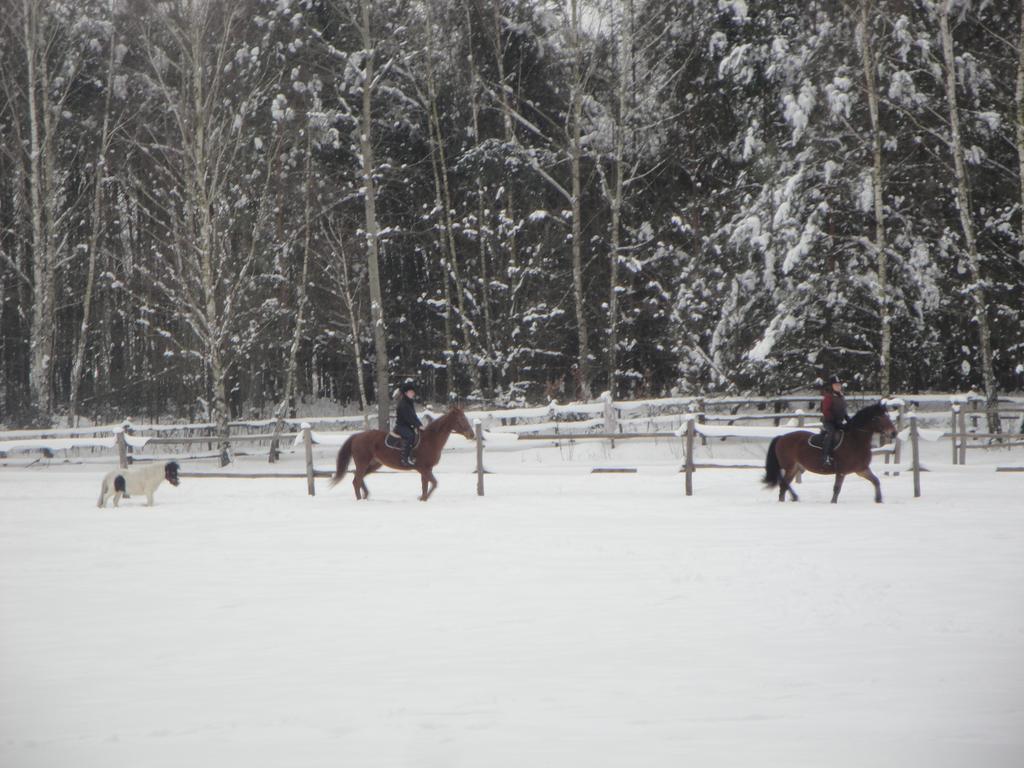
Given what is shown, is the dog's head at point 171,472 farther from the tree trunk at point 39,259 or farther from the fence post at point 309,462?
the tree trunk at point 39,259

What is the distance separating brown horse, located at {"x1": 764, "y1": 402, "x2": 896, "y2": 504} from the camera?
1420cm

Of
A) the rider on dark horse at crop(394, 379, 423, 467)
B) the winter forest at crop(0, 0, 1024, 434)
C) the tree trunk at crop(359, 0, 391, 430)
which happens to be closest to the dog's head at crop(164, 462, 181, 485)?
the rider on dark horse at crop(394, 379, 423, 467)

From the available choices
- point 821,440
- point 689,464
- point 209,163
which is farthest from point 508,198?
point 821,440

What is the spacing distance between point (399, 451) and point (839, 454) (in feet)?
20.3

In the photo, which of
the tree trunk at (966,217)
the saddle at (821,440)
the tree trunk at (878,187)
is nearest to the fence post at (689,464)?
the saddle at (821,440)

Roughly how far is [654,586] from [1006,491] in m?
9.17

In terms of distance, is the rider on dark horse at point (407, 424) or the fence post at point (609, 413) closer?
the rider on dark horse at point (407, 424)

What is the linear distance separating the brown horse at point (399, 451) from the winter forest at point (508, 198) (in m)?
8.61

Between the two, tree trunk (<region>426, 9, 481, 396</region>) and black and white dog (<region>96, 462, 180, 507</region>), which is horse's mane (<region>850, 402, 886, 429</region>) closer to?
black and white dog (<region>96, 462, 180, 507</region>)

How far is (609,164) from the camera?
100 feet

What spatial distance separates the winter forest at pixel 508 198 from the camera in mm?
24125

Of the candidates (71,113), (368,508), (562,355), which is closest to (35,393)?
(71,113)

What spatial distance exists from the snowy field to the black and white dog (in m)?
2.59

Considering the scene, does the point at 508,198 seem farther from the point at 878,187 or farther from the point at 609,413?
the point at 878,187
